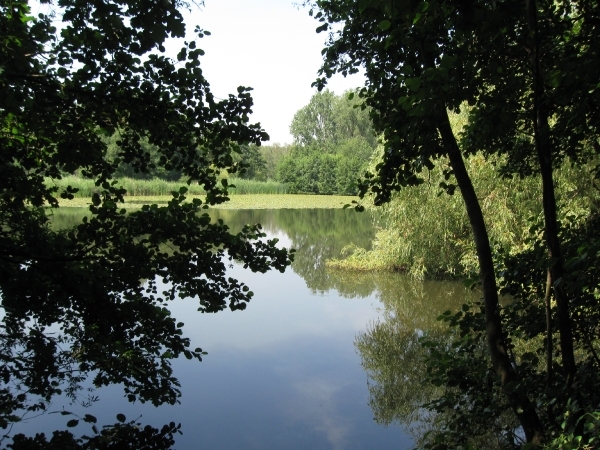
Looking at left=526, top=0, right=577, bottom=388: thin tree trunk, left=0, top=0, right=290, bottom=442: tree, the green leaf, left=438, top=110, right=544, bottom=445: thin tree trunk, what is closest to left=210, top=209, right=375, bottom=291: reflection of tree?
left=0, top=0, right=290, bottom=442: tree

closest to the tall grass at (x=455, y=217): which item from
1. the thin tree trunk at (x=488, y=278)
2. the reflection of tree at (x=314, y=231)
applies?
the reflection of tree at (x=314, y=231)

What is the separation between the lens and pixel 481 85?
2646 millimetres

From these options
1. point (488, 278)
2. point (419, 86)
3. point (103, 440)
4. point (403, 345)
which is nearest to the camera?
point (419, 86)

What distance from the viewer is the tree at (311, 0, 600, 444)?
2.20m

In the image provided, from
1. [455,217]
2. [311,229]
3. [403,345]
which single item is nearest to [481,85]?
[403,345]

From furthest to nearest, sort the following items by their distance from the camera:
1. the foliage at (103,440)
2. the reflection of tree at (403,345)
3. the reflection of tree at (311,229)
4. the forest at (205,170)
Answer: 1. the reflection of tree at (311,229)
2. the reflection of tree at (403,345)
3. the foliage at (103,440)
4. the forest at (205,170)

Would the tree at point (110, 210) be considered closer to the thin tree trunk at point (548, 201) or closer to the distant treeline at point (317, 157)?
the thin tree trunk at point (548, 201)

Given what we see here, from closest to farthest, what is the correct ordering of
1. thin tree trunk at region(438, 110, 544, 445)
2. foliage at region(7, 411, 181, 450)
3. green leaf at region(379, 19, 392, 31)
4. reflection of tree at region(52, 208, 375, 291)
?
green leaf at region(379, 19, 392, 31) → foliage at region(7, 411, 181, 450) → thin tree trunk at region(438, 110, 544, 445) → reflection of tree at region(52, 208, 375, 291)

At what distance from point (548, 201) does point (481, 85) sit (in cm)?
70

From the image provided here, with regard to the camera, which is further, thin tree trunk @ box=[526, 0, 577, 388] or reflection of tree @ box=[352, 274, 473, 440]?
reflection of tree @ box=[352, 274, 473, 440]

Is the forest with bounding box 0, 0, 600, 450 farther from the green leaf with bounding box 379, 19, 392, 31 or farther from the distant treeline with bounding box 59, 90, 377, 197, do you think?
the distant treeline with bounding box 59, 90, 377, 197

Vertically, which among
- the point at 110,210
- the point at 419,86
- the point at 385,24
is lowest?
the point at 110,210

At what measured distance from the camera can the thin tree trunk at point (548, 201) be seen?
2.18 meters

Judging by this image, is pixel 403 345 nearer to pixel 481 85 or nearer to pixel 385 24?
pixel 481 85
